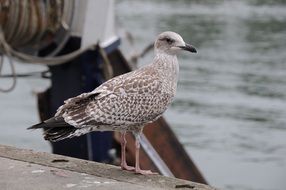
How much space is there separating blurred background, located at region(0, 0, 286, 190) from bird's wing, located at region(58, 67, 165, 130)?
7.84 m

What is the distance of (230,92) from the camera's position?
20562 mm

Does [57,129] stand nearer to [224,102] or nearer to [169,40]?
[169,40]

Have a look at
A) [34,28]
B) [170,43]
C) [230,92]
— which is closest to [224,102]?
[230,92]

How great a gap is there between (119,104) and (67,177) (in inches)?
21.8

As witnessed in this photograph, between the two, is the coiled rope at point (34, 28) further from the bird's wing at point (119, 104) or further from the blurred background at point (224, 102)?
the bird's wing at point (119, 104)

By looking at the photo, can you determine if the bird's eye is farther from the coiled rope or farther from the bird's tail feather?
the coiled rope

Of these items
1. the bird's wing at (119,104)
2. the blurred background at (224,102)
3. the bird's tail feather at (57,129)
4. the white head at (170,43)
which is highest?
the white head at (170,43)

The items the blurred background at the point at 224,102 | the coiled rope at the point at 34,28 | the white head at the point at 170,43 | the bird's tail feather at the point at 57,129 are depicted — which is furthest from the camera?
the blurred background at the point at 224,102

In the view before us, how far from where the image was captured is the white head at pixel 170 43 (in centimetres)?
572

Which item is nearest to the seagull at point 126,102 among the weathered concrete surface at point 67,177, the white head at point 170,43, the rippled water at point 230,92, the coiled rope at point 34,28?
the white head at point 170,43

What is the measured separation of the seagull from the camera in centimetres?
543

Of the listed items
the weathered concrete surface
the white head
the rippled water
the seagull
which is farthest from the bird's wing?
the rippled water

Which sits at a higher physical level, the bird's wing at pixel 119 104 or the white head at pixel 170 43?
the white head at pixel 170 43

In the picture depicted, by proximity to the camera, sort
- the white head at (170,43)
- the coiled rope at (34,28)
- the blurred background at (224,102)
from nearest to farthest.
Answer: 1. the white head at (170,43)
2. the coiled rope at (34,28)
3. the blurred background at (224,102)
